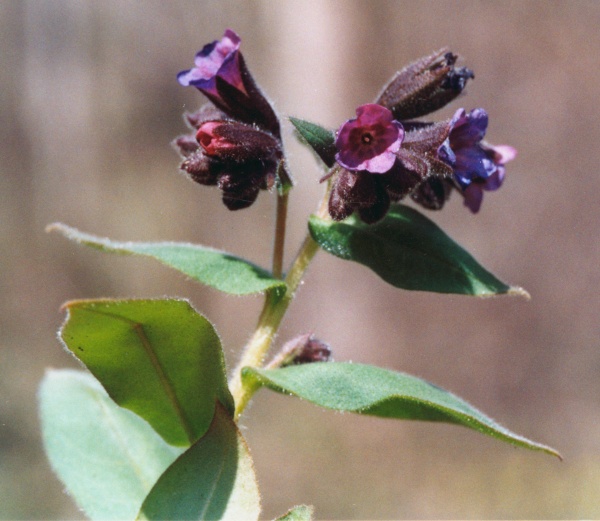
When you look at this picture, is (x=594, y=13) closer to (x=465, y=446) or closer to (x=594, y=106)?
(x=594, y=106)

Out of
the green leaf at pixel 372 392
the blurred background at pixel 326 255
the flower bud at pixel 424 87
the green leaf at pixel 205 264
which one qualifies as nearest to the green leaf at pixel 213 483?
the green leaf at pixel 372 392

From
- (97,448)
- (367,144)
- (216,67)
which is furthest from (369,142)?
(97,448)

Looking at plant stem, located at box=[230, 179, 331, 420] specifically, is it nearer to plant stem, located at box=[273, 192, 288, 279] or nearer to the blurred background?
plant stem, located at box=[273, 192, 288, 279]

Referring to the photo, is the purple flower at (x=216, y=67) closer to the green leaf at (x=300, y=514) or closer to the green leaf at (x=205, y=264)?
the green leaf at (x=205, y=264)

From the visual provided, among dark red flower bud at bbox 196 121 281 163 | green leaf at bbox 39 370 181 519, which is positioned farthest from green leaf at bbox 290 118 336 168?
green leaf at bbox 39 370 181 519

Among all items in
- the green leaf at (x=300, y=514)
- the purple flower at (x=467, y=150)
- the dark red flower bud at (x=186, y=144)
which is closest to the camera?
the green leaf at (x=300, y=514)

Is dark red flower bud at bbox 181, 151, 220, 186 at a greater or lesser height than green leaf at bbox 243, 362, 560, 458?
greater

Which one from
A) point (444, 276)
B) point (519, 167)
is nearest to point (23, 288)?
point (519, 167)
